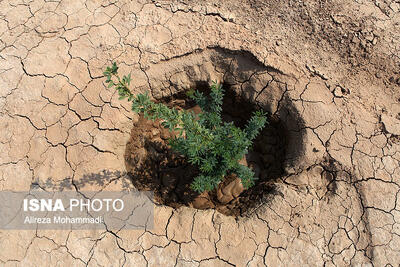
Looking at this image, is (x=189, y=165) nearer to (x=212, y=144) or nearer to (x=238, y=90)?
(x=212, y=144)

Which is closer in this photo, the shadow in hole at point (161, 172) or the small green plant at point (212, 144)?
the small green plant at point (212, 144)

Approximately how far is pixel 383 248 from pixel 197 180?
6.36 feet

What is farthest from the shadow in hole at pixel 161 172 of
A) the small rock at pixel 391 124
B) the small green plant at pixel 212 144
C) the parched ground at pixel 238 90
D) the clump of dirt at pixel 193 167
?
the small rock at pixel 391 124

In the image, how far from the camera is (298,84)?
129 inches

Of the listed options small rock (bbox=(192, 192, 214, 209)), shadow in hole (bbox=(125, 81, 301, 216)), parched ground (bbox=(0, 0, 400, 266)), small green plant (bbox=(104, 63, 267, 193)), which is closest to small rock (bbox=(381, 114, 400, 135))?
parched ground (bbox=(0, 0, 400, 266))

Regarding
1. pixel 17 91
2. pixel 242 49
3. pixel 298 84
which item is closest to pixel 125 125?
pixel 17 91

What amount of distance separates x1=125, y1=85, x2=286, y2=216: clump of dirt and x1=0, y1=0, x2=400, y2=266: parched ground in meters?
0.14

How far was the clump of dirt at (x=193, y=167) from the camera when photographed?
326 centimetres

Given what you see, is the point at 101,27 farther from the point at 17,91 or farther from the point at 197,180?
the point at 197,180

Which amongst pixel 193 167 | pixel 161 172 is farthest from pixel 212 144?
pixel 161 172

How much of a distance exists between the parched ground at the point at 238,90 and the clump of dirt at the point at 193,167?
0.47 ft

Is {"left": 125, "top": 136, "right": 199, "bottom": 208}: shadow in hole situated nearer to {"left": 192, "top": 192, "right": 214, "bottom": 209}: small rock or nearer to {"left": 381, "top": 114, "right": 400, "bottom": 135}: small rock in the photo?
{"left": 192, "top": 192, "right": 214, "bottom": 209}: small rock

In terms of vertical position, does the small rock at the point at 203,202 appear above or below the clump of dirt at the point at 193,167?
below

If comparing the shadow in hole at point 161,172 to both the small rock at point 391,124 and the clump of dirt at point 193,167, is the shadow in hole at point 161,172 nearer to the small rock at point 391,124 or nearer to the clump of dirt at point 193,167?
the clump of dirt at point 193,167
